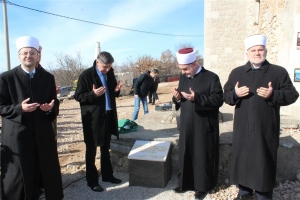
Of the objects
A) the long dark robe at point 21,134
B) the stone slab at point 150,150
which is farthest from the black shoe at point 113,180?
the long dark robe at point 21,134

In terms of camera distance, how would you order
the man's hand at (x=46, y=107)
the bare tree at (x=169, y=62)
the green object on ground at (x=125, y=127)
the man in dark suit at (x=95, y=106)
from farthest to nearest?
the bare tree at (x=169, y=62), the green object on ground at (x=125, y=127), the man in dark suit at (x=95, y=106), the man's hand at (x=46, y=107)

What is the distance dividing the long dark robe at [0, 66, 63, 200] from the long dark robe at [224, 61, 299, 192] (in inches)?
89.4

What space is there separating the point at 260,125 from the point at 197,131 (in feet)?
2.53

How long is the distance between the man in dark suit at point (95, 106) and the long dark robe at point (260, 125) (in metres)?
1.72

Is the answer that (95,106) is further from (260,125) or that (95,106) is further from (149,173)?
(260,125)

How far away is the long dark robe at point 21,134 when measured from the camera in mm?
2834

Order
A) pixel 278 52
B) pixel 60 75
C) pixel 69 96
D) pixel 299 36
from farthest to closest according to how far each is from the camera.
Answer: pixel 60 75, pixel 69 96, pixel 278 52, pixel 299 36

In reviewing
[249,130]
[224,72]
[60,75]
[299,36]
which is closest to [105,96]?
[249,130]

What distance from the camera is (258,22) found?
7809 mm

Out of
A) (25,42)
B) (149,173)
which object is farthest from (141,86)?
(25,42)

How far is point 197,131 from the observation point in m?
3.42

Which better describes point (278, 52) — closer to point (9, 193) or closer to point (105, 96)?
point (105, 96)

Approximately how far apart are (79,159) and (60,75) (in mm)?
25259

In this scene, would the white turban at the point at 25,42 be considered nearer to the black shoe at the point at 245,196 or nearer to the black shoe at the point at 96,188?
the black shoe at the point at 96,188
